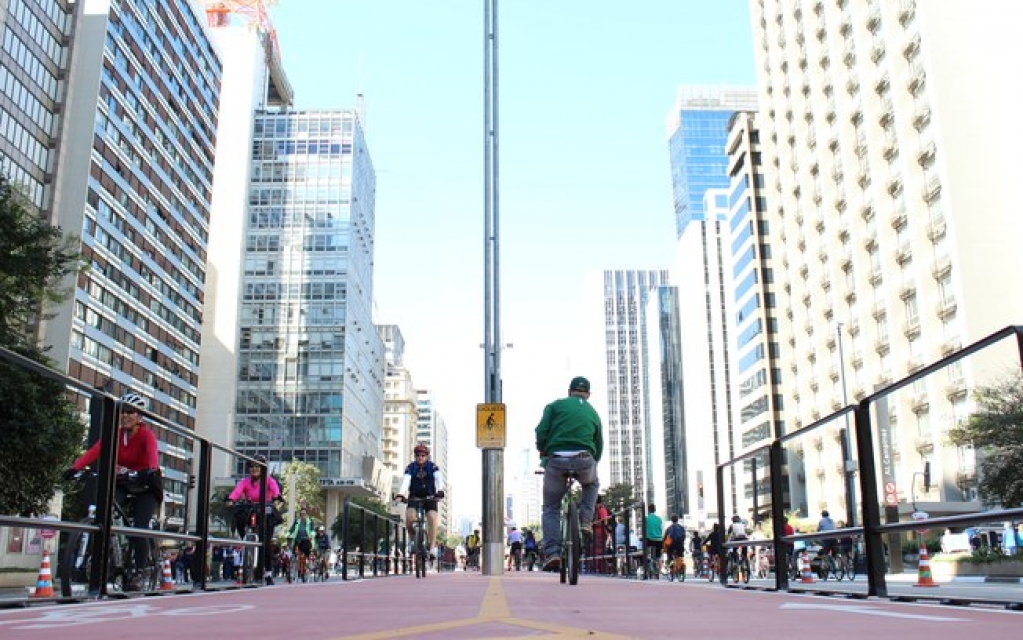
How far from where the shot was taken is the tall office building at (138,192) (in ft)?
203

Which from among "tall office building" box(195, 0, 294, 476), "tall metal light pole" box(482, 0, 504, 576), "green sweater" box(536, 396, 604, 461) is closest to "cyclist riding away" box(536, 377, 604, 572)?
"green sweater" box(536, 396, 604, 461)

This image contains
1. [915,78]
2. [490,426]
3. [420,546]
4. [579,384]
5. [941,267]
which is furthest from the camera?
[915,78]

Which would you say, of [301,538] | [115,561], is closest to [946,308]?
[301,538]

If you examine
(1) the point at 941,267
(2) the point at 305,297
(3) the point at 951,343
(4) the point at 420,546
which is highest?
(2) the point at 305,297

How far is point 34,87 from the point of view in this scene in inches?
2279

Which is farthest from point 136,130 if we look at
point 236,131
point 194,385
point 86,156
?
point 236,131

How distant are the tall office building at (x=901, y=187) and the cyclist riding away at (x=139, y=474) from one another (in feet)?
143

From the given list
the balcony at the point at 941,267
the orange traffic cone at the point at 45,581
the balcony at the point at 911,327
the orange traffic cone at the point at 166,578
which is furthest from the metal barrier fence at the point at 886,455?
the balcony at the point at 911,327

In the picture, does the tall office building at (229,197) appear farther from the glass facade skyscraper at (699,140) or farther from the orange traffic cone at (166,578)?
the glass facade skyscraper at (699,140)

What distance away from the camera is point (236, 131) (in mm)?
101938

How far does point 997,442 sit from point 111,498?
527 cm

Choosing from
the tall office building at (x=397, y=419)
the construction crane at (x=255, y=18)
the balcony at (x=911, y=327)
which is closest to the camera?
the balcony at (x=911, y=327)

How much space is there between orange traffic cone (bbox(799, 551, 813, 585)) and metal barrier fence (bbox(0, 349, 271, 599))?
491 centimetres

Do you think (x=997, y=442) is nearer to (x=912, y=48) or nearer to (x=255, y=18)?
(x=912, y=48)
